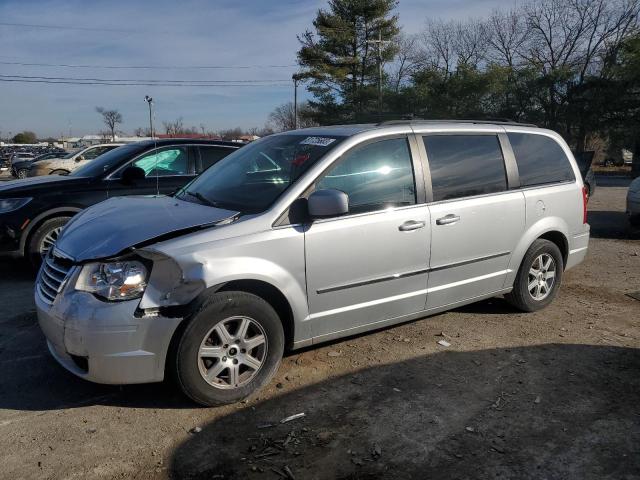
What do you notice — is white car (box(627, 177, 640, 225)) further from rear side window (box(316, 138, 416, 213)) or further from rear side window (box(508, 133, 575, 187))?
rear side window (box(316, 138, 416, 213))

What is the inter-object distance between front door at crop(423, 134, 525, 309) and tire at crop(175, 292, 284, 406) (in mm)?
1461

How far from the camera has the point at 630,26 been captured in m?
37.3

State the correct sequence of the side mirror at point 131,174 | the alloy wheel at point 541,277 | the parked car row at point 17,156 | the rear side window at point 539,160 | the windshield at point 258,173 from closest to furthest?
the windshield at point 258,173
the rear side window at point 539,160
the alloy wheel at point 541,277
the side mirror at point 131,174
the parked car row at point 17,156

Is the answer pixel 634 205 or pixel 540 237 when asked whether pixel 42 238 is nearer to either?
pixel 540 237

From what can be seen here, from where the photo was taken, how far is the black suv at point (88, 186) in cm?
618

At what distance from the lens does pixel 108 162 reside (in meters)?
7.04

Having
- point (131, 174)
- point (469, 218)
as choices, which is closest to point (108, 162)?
point (131, 174)

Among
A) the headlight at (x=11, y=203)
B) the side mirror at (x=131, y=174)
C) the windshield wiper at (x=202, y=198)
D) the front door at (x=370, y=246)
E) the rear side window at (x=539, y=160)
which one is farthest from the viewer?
the side mirror at (x=131, y=174)

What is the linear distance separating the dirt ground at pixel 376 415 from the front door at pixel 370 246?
17.9 inches

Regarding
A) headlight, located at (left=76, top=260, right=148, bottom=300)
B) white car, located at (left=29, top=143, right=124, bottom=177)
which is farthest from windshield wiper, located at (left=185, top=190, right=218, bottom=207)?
white car, located at (left=29, top=143, right=124, bottom=177)

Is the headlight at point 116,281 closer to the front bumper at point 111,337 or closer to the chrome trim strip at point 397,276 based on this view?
the front bumper at point 111,337

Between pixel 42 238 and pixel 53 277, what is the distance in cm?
319

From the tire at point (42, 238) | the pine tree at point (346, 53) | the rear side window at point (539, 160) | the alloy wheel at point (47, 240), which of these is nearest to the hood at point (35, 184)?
the tire at point (42, 238)

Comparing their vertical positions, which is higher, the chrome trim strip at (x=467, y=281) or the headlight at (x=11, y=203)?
the headlight at (x=11, y=203)
